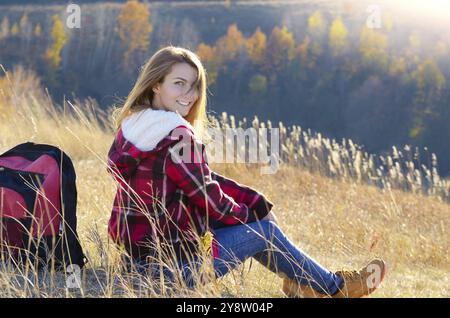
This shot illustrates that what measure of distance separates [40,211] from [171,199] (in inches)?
19.7

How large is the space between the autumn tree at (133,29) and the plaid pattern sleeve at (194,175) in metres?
43.8

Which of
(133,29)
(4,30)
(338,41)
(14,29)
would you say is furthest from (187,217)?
(14,29)

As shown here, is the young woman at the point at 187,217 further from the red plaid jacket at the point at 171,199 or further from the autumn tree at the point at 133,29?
the autumn tree at the point at 133,29

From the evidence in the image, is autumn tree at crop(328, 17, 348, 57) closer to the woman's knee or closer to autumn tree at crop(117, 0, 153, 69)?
autumn tree at crop(117, 0, 153, 69)

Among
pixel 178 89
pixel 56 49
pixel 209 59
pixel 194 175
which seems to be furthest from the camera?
pixel 209 59

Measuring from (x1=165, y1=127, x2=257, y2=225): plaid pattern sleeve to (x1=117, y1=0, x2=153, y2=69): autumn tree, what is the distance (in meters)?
43.8

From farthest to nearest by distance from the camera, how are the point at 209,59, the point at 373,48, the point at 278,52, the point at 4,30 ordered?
the point at 278,52, the point at 373,48, the point at 209,59, the point at 4,30

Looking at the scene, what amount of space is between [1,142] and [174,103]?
3027mm

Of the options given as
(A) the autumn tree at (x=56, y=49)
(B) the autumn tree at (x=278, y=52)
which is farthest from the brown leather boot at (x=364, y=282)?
(B) the autumn tree at (x=278, y=52)

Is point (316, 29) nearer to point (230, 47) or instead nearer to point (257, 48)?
point (257, 48)

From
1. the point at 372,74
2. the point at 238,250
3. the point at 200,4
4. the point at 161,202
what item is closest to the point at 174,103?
the point at 161,202

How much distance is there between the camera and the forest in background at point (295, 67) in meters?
41.8

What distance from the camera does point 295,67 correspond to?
4631cm

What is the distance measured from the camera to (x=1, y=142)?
17.6ft
